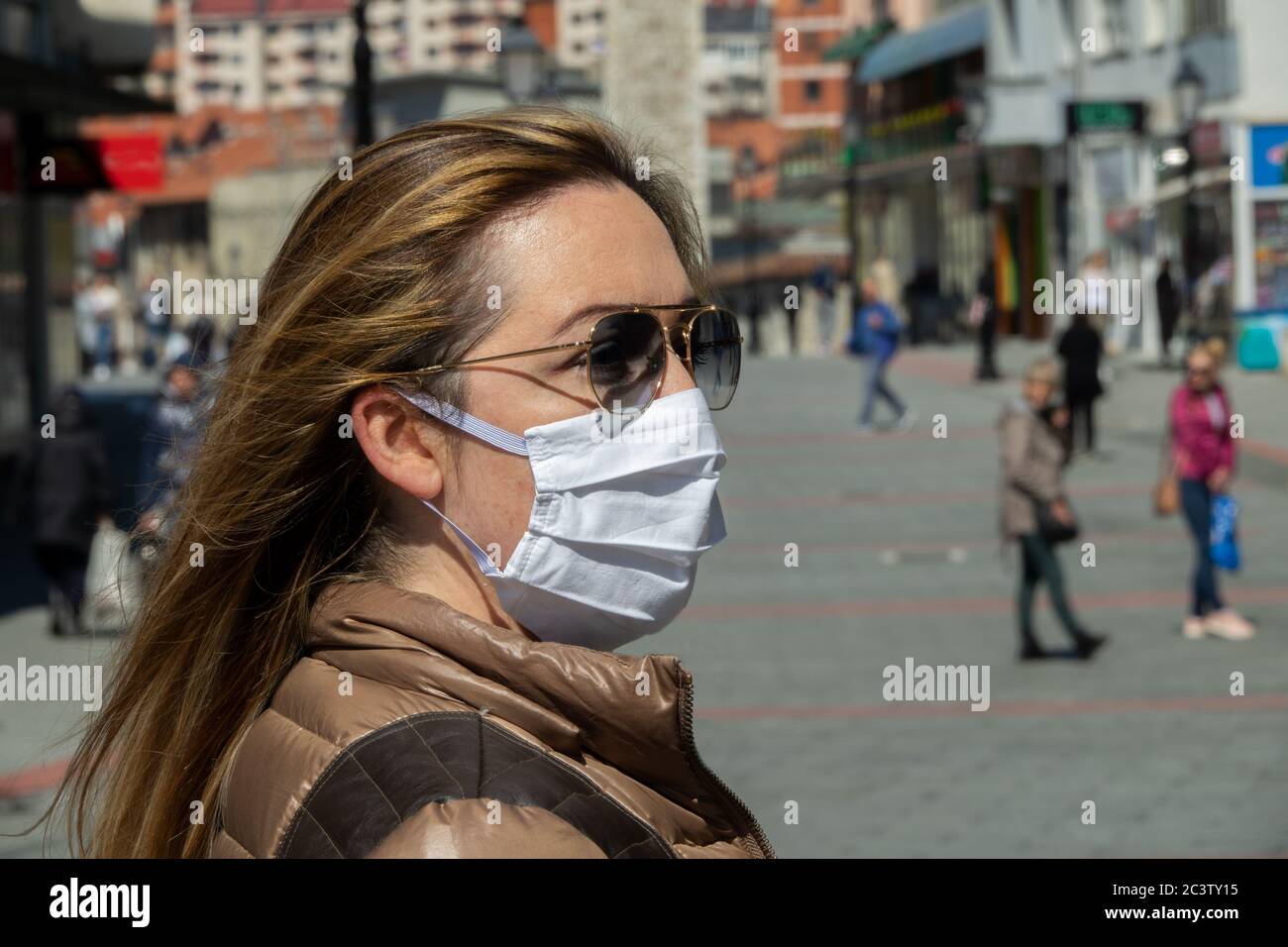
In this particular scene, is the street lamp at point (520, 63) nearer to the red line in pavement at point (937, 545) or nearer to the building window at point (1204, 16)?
the red line in pavement at point (937, 545)

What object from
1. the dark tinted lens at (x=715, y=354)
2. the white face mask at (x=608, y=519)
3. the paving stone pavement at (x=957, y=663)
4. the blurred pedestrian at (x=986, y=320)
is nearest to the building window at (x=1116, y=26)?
the blurred pedestrian at (x=986, y=320)

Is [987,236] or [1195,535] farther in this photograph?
[987,236]

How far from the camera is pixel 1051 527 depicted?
1220cm

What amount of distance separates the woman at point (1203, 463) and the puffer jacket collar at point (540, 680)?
10.9 meters

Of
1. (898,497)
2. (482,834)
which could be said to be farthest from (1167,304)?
(482,834)

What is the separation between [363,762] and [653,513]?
705mm

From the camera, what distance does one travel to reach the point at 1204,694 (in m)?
10.7

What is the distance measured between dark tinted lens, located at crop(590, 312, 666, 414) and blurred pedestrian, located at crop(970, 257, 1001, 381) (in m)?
29.7

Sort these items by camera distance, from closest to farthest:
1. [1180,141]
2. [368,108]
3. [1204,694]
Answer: [1204,694]
[368,108]
[1180,141]

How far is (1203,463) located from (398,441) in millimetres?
11266

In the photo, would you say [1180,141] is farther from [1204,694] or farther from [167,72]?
[167,72]

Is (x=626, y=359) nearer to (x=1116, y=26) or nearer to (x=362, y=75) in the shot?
(x=362, y=75)

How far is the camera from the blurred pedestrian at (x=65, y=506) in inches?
516
